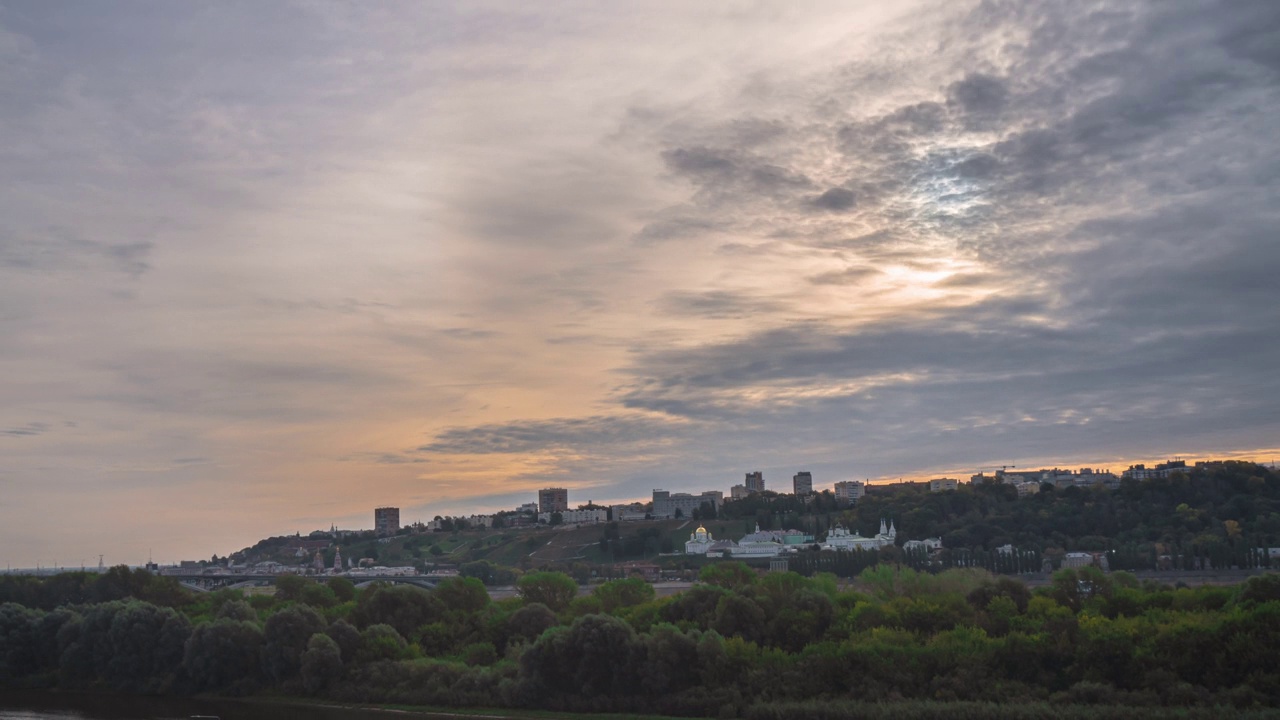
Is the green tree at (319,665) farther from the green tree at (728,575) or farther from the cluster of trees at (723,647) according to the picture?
the green tree at (728,575)

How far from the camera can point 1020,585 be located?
2074 inches

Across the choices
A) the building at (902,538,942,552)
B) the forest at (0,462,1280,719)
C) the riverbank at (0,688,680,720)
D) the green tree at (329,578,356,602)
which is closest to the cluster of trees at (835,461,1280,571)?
the building at (902,538,942,552)

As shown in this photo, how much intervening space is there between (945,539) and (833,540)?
3660 cm

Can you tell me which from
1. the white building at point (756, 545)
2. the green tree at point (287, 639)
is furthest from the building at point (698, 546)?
the green tree at point (287, 639)

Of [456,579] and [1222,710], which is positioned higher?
[456,579]

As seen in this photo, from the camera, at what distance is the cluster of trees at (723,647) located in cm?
4175

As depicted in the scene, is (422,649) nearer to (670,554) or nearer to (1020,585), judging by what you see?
(1020,585)

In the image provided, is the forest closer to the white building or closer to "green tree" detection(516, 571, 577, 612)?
"green tree" detection(516, 571, 577, 612)

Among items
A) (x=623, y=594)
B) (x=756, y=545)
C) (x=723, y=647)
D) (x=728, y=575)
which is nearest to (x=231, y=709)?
(x=623, y=594)

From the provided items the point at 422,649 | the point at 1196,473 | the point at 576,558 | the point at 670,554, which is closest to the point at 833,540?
the point at 670,554

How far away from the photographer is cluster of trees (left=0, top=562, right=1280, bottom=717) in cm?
4175

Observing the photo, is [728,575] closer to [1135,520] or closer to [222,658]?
[222,658]

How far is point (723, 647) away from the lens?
4734 centimetres

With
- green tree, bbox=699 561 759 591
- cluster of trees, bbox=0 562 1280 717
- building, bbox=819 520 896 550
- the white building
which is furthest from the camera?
the white building
